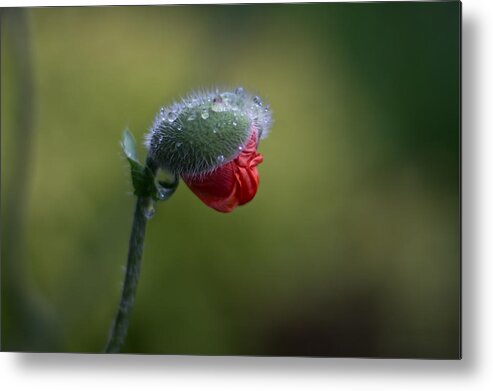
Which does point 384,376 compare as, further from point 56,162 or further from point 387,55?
point 56,162

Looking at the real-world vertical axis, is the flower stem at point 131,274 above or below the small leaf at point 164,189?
below

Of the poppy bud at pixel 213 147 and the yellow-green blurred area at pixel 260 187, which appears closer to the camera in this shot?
the poppy bud at pixel 213 147

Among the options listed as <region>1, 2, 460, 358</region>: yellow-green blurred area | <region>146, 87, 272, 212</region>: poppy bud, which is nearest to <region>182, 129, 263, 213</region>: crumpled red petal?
<region>146, 87, 272, 212</region>: poppy bud

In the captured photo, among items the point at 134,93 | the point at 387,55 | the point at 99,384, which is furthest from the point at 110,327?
the point at 387,55

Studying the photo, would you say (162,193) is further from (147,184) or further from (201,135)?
(201,135)

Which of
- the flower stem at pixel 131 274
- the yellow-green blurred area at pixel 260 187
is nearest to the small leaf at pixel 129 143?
the yellow-green blurred area at pixel 260 187

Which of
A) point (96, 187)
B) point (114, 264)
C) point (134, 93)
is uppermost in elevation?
point (134, 93)

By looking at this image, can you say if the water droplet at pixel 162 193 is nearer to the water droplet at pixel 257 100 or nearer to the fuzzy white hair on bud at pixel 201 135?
the fuzzy white hair on bud at pixel 201 135
